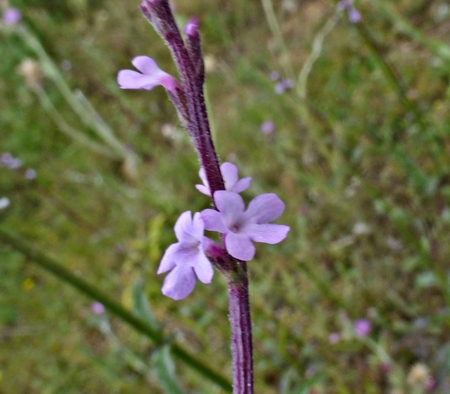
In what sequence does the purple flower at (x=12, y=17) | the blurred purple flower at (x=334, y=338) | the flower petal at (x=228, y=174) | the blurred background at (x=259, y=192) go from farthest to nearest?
the purple flower at (x=12, y=17) → the blurred purple flower at (x=334, y=338) → the blurred background at (x=259, y=192) → the flower petal at (x=228, y=174)

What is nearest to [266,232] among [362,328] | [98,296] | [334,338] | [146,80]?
[146,80]

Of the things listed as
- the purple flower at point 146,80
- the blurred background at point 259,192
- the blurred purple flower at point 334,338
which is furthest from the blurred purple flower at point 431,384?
the purple flower at point 146,80

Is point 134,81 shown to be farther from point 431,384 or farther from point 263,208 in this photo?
point 431,384

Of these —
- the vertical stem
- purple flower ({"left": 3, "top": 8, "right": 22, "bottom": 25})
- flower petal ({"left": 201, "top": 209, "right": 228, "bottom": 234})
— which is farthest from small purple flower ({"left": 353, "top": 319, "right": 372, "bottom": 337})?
purple flower ({"left": 3, "top": 8, "right": 22, "bottom": 25})

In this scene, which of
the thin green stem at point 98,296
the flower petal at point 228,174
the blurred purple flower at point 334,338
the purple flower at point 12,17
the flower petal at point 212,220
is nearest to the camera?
the flower petal at point 212,220

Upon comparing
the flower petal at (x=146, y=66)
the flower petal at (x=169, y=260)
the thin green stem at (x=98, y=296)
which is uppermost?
the flower petal at (x=146, y=66)

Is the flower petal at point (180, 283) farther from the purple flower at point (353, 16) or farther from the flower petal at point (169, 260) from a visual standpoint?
the purple flower at point (353, 16)

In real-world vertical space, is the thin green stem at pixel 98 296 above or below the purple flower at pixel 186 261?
below

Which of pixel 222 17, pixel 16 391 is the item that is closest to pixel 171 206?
pixel 16 391

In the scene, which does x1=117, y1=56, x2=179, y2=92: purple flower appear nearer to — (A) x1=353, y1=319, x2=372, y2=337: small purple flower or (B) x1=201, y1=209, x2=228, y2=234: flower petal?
(B) x1=201, y1=209, x2=228, y2=234: flower petal
